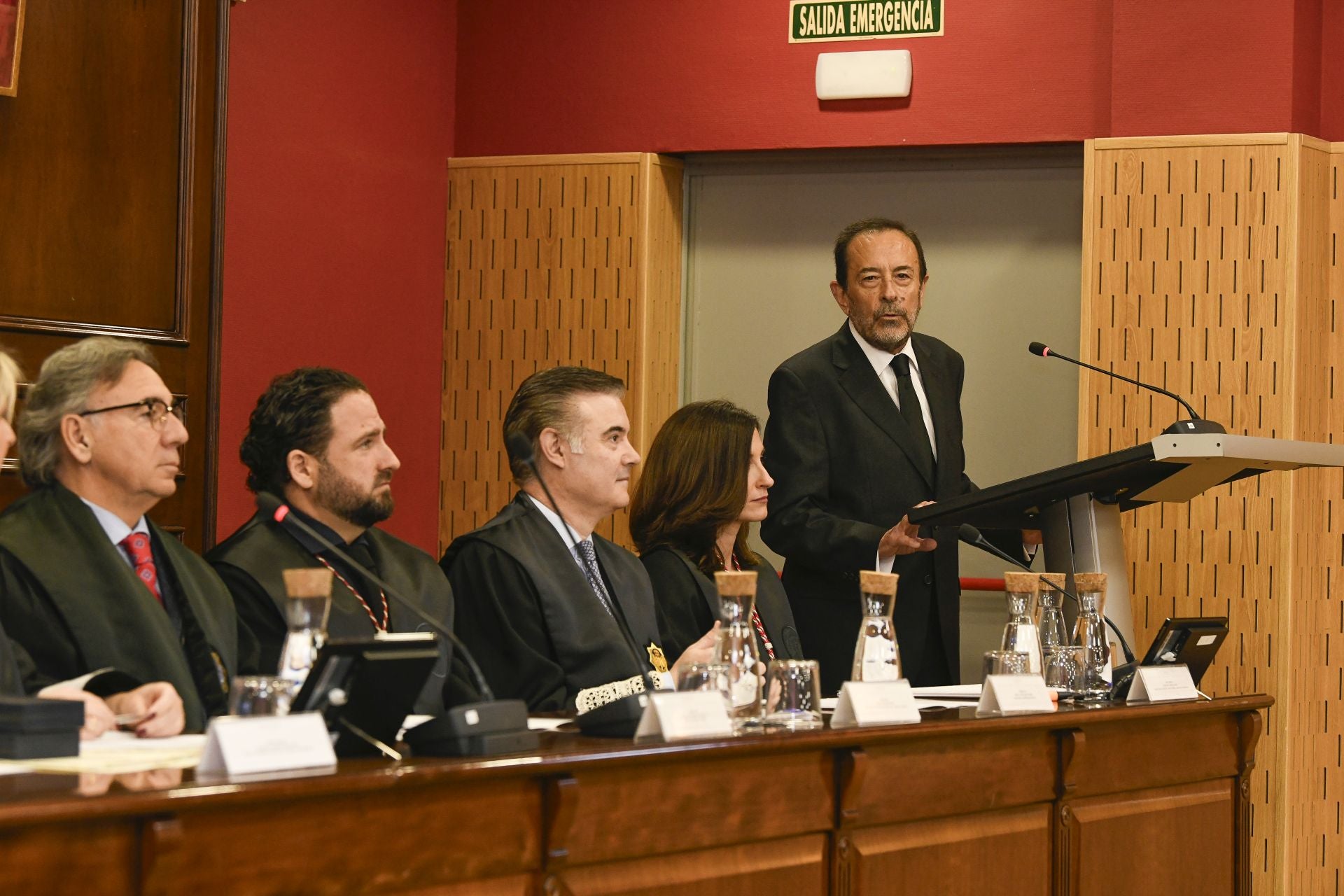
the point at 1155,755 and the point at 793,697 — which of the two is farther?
the point at 1155,755

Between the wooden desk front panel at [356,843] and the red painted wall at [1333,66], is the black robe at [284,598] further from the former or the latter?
the red painted wall at [1333,66]

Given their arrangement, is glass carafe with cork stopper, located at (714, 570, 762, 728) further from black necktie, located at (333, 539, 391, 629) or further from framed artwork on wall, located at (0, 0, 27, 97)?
framed artwork on wall, located at (0, 0, 27, 97)

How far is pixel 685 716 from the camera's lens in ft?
7.78

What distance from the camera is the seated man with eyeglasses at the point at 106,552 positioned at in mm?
2744

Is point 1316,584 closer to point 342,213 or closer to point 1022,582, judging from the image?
point 1022,582

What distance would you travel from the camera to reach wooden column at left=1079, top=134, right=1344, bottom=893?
15.8ft

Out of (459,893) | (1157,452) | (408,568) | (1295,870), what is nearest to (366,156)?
(408,568)

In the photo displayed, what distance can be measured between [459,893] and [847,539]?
2098mm

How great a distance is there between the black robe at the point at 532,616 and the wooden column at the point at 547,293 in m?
2.08

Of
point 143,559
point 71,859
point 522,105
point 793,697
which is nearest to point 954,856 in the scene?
point 793,697

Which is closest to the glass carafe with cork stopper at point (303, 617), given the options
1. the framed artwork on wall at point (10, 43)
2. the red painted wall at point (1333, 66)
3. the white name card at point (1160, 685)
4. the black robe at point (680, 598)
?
the black robe at point (680, 598)

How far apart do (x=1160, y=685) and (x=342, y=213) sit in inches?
116

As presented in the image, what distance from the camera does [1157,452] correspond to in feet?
11.3

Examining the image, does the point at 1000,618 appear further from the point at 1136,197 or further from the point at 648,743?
the point at 648,743
